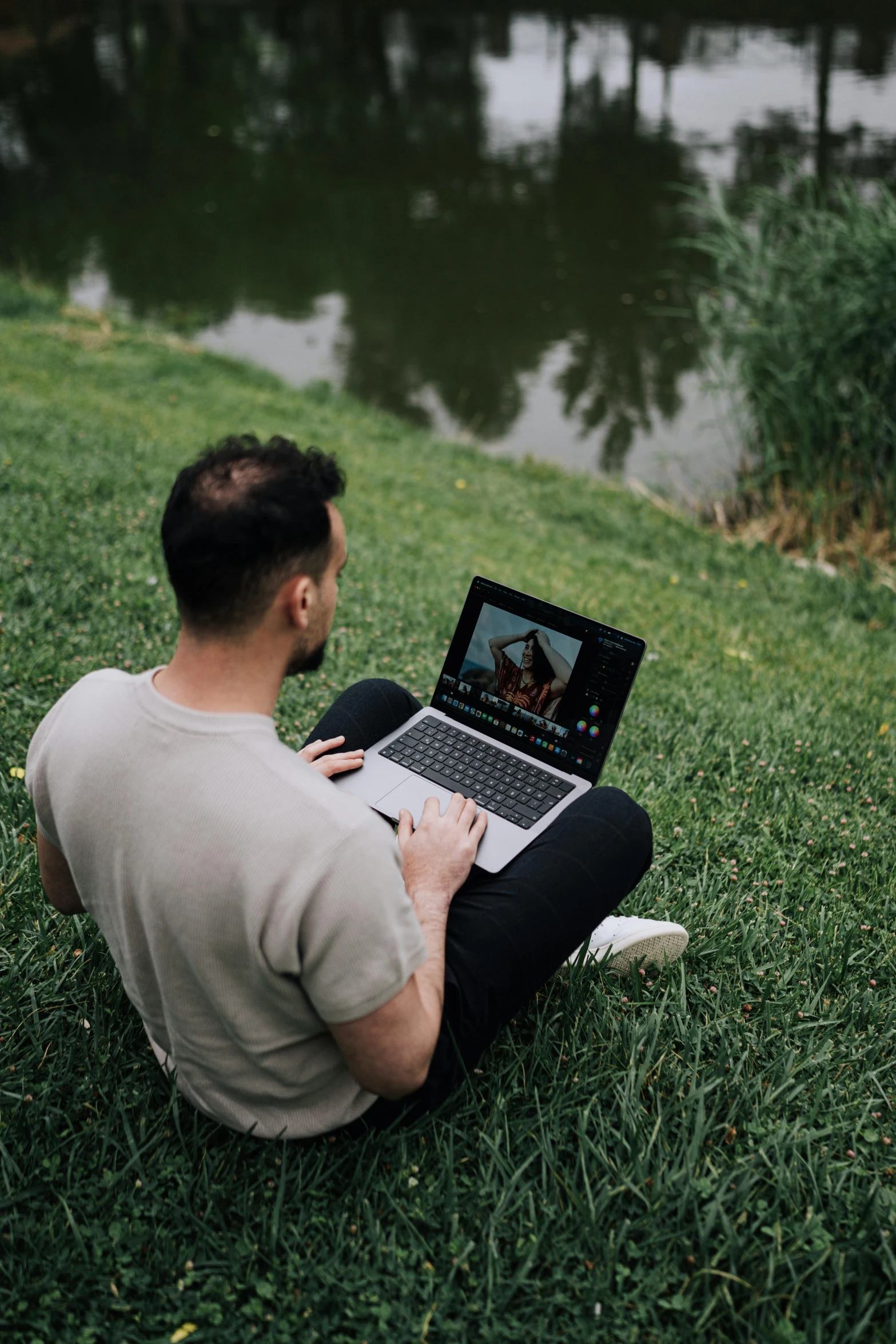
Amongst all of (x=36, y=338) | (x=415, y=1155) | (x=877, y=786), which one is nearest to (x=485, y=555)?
(x=877, y=786)

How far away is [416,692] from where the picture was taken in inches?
147

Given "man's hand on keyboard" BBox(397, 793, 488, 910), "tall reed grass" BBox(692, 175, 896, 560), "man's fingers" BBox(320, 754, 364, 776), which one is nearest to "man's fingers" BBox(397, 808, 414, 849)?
"man's hand on keyboard" BBox(397, 793, 488, 910)

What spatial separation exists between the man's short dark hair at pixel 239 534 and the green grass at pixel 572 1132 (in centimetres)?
37

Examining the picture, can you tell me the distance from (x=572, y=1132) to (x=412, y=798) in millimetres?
749

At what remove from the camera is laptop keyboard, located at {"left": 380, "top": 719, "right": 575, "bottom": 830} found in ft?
7.28

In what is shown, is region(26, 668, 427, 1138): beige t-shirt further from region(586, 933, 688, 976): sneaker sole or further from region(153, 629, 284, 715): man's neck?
region(586, 933, 688, 976): sneaker sole

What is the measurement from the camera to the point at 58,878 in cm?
182

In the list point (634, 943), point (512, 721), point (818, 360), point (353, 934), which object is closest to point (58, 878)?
point (353, 934)

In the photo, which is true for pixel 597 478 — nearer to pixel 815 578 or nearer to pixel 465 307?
pixel 815 578

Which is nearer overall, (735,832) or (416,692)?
(735,832)

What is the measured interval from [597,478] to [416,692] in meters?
5.23

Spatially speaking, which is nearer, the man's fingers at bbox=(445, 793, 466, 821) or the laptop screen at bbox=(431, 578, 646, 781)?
the man's fingers at bbox=(445, 793, 466, 821)

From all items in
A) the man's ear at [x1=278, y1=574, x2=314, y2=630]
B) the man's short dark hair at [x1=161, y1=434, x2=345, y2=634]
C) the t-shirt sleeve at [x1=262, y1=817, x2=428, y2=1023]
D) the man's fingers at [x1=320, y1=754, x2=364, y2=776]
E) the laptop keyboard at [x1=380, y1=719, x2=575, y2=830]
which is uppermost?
the man's short dark hair at [x1=161, y1=434, x2=345, y2=634]

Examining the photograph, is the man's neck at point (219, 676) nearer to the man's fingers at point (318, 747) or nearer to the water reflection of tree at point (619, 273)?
the man's fingers at point (318, 747)
